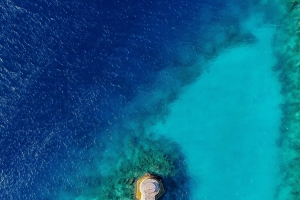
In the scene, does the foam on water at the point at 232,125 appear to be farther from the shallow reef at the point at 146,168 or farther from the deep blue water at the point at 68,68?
the deep blue water at the point at 68,68

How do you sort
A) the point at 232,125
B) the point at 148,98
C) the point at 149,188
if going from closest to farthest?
the point at 149,188 < the point at 232,125 < the point at 148,98

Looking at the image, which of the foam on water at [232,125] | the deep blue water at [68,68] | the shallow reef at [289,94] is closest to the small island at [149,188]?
the foam on water at [232,125]

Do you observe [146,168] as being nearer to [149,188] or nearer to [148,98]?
[149,188]

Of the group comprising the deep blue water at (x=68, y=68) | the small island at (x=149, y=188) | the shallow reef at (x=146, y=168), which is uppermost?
the deep blue water at (x=68, y=68)

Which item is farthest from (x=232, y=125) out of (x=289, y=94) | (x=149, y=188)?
(x=149, y=188)

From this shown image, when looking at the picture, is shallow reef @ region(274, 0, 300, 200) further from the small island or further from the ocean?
the small island

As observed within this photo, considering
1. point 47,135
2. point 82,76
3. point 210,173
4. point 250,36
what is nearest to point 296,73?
point 250,36

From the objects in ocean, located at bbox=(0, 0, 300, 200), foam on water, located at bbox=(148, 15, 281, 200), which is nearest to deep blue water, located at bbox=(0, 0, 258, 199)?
ocean, located at bbox=(0, 0, 300, 200)
